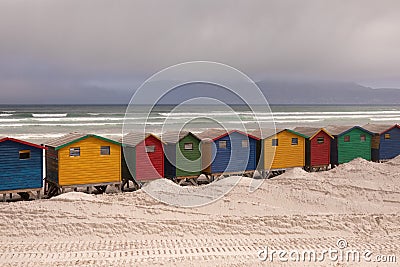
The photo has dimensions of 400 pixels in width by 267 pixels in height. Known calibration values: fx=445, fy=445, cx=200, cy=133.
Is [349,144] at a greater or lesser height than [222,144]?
lesser

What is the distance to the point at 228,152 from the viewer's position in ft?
69.5

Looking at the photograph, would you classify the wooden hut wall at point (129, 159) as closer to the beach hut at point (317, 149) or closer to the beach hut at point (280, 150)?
the beach hut at point (280, 150)

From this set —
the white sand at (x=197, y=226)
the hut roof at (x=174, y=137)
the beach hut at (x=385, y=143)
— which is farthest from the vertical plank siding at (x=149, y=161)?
the beach hut at (x=385, y=143)

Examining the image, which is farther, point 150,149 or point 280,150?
point 280,150

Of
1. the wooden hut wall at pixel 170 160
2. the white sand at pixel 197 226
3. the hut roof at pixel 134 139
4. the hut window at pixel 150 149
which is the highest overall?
the hut roof at pixel 134 139

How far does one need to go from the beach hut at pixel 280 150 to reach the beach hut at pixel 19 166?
10.4 metres

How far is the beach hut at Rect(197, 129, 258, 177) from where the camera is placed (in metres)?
20.7

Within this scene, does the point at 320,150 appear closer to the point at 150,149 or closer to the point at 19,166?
the point at 150,149

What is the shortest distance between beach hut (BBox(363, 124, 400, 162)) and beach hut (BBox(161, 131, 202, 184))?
11457 mm

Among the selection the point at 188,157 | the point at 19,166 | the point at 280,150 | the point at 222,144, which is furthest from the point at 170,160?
the point at 19,166

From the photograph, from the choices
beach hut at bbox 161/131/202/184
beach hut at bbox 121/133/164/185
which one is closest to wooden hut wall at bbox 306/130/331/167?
beach hut at bbox 161/131/202/184

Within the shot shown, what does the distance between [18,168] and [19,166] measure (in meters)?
0.08

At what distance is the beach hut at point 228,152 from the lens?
813 inches

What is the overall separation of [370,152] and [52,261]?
65.1ft
